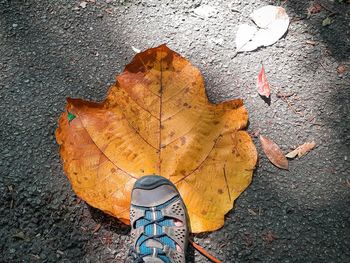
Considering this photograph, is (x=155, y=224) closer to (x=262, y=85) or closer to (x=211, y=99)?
(x=211, y=99)

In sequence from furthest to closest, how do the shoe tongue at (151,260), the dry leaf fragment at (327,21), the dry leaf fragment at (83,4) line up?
the dry leaf fragment at (83,4) → the dry leaf fragment at (327,21) → the shoe tongue at (151,260)

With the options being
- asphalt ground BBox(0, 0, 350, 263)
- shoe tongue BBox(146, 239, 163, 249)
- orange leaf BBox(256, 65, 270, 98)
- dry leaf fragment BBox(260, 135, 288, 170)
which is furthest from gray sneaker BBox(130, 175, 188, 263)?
orange leaf BBox(256, 65, 270, 98)

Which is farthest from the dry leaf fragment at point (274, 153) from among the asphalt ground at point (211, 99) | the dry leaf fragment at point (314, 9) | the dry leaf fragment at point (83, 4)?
the dry leaf fragment at point (83, 4)

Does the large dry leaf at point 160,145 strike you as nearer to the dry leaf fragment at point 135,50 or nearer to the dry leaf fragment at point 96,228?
the dry leaf fragment at point 96,228

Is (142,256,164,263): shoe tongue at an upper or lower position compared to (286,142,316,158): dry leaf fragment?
lower

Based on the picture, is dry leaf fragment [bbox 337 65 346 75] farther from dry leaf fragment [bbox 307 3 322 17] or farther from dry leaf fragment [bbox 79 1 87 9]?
dry leaf fragment [bbox 79 1 87 9]
